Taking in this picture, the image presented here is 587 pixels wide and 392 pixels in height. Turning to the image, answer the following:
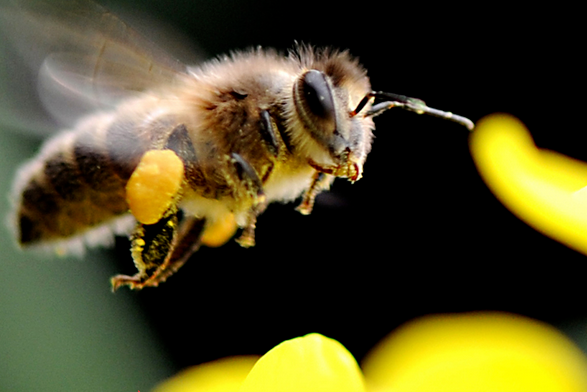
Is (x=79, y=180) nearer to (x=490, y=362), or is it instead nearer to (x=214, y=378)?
(x=214, y=378)

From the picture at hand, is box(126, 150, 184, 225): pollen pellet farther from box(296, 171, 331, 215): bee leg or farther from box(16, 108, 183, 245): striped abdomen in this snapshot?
box(296, 171, 331, 215): bee leg

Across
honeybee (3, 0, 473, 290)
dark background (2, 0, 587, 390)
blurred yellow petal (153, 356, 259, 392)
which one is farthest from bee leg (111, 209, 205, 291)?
dark background (2, 0, 587, 390)

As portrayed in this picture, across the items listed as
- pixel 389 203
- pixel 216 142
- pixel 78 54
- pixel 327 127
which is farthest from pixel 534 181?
pixel 389 203

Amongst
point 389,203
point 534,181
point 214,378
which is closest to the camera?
point 534,181

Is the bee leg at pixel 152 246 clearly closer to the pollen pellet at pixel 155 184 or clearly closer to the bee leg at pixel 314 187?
the pollen pellet at pixel 155 184

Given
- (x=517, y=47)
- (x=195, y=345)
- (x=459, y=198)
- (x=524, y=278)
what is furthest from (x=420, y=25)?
(x=195, y=345)

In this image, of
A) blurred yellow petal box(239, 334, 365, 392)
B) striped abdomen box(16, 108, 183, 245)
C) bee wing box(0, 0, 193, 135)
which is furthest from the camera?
striped abdomen box(16, 108, 183, 245)
